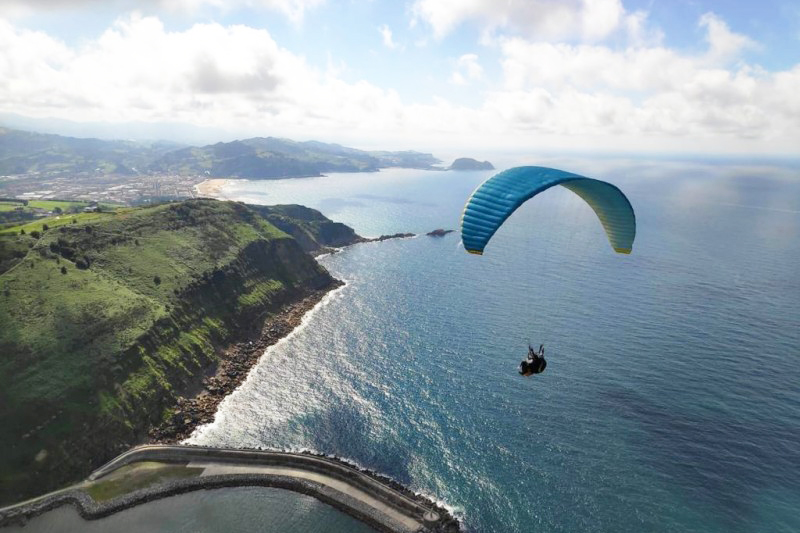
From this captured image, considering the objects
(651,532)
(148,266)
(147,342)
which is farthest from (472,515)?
(148,266)

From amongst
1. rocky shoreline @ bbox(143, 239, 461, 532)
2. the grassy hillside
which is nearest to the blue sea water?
rocky shoreline @ bbox(143, 239, 461, 532)

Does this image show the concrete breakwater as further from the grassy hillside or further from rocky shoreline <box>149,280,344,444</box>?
rocky shoreline <box>149,280,344,444</box>

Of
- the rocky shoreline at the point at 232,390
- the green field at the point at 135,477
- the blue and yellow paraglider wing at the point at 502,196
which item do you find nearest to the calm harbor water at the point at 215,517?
the green field at the point at 135,477

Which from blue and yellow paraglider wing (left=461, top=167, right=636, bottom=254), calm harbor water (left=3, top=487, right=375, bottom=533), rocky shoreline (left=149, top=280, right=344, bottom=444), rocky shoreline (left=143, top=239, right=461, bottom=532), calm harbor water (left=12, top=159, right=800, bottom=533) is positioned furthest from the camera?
rocky shoreline (left=149, top=280, right=344, bottom=444)

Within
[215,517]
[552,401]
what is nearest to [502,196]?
[215,517]

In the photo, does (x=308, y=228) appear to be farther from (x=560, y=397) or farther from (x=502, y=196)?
(x=502, y=196)
